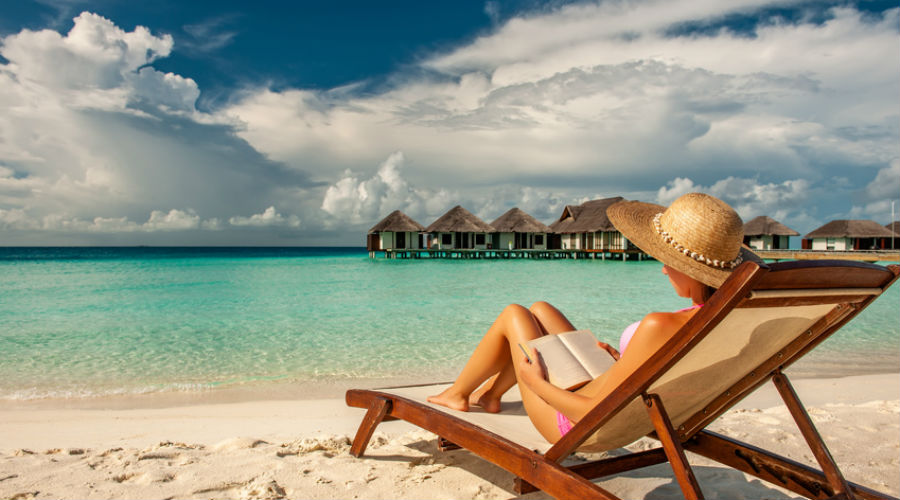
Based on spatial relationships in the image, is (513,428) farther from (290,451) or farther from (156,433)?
(156,433)

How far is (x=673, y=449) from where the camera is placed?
4.50 feet

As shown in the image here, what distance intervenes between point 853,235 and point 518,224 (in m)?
22.6

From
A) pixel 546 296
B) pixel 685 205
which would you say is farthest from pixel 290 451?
pixel 546 296

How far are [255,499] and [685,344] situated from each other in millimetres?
1770

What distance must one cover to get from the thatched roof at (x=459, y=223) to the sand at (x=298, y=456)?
92.0 ft

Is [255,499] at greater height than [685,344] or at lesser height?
lesser

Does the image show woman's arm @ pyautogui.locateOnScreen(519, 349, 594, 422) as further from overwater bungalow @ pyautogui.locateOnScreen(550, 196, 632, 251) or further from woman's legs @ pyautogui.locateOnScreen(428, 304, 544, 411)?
overwater bungalow @ pyautogui.locateOnScreen(550, 196, 632, 251)

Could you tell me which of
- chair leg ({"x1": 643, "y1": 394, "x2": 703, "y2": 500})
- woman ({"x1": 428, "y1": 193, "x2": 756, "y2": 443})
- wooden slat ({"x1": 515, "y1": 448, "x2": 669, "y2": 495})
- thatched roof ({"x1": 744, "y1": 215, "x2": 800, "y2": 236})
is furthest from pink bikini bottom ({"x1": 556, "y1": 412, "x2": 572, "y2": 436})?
thatched roof ({"x1": 744, "y1": 215, "x2": 800, "y2": 236})

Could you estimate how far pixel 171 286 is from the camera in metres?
16.2

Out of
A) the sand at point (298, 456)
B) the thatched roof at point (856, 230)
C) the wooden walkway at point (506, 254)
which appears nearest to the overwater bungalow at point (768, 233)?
the thatched roof at point (856, 230)

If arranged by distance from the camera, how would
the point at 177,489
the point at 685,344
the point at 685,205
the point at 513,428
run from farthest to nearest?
the point at 177,489 < the point at 513,428 < the point at 685,205 < the point at 685,344

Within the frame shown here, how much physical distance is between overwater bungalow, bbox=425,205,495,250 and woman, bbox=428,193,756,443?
1170 inches

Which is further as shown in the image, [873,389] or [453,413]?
[873,389]

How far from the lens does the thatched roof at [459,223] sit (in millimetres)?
31906
